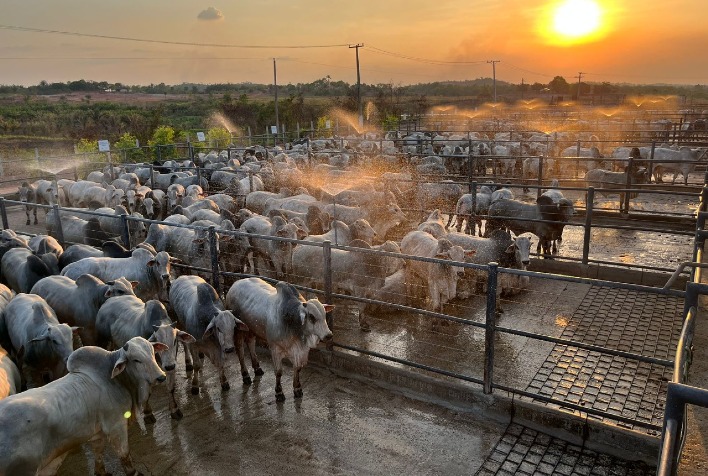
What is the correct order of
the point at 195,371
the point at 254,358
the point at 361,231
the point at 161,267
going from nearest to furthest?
1. the point at 195,371
2. the point at 254,358
3. the point at 161,267
4. the point at 361,231

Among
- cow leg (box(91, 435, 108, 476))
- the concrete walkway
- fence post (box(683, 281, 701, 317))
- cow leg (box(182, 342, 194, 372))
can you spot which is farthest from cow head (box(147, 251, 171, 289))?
fence post (box(683, 281, 701, 317))

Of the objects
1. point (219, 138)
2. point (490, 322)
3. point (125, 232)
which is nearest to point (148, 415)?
point (490, 322)

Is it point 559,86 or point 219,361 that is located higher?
point 559,86

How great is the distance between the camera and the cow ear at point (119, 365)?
5.46 m

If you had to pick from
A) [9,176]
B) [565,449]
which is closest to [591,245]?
[565,449]

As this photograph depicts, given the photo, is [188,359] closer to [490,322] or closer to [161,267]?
[161,267]

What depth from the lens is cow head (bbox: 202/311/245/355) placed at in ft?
22.5

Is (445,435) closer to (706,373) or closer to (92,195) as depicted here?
(706,373)

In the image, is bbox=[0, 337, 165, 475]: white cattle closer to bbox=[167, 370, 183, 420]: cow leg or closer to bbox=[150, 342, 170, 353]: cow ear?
bbox=[150, 342, 170, 353]: cow ear

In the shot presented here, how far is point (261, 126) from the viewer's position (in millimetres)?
52156

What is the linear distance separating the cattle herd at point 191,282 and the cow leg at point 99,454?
0.03m

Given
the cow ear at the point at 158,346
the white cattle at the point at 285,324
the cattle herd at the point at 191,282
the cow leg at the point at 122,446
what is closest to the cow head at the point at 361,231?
the cattle herd at the point at 191,282

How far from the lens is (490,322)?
6430mm

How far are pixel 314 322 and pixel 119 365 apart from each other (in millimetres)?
2312
